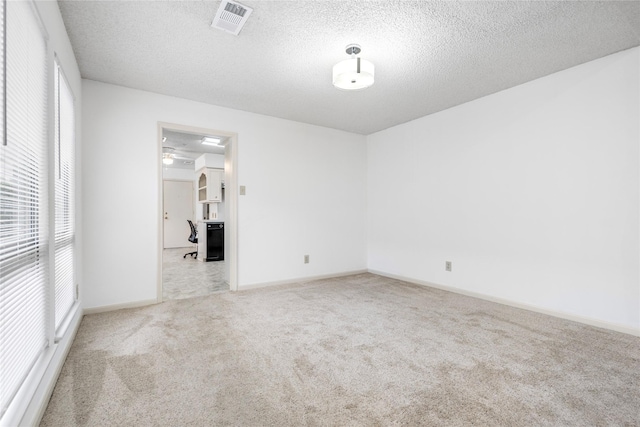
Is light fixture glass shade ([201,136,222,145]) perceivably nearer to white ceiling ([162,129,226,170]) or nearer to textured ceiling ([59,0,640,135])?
white ceiling ([162,129,226,170])

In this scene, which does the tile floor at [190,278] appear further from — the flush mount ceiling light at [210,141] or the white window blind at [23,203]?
the flush mount ceiling light at [210,141]

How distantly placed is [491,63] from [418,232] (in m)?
2.36

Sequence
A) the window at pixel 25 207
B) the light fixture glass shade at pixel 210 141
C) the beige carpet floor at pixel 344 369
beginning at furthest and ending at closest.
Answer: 1. the light fixture glass shade at pixel 210 141
2. the beige carpet floor at pixel 344 369
3. the window at pixel 25 207

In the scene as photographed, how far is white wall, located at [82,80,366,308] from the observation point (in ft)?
10.4

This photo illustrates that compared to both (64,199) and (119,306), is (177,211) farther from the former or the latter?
(64,199)

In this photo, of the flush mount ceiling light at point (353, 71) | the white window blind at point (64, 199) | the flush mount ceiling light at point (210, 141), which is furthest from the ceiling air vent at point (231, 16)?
the flush mount ceiling light at point (210, 141)

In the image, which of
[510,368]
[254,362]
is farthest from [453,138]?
[254,362]

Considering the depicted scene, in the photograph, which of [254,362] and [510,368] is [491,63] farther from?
[254,362]

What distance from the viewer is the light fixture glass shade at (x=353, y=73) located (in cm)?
248

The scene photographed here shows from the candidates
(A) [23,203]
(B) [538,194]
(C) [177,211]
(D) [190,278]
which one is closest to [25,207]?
(A) [23,203]

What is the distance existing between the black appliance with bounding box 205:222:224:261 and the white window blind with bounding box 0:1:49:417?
15.3 feet

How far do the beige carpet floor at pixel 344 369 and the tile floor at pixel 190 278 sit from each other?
73cm

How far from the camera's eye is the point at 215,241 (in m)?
6.54

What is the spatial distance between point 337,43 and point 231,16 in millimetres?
837
